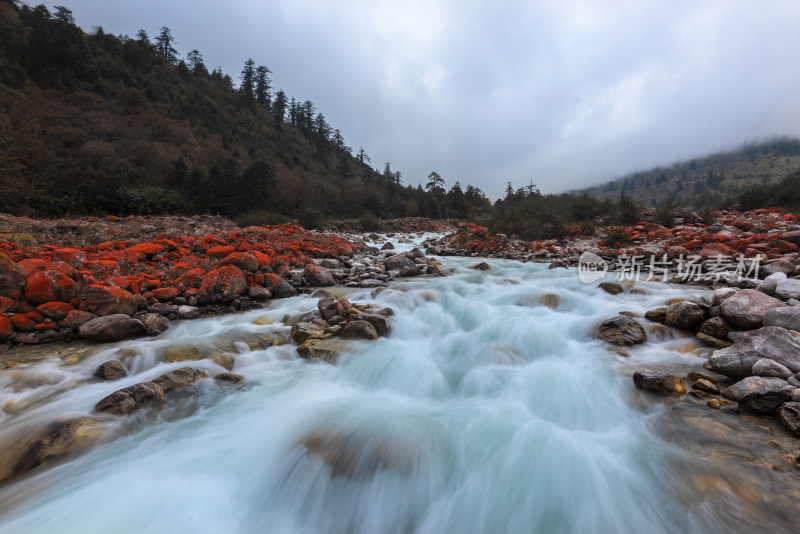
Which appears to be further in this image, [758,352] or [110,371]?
[110,371]

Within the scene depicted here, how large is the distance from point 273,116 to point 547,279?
5953cm

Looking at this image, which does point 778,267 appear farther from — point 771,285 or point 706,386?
point 706,386

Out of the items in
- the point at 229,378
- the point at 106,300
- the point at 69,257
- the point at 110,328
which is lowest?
the point at 229,378

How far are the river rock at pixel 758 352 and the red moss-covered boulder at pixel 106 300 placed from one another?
28.4 ft

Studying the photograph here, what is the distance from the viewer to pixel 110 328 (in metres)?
4.62

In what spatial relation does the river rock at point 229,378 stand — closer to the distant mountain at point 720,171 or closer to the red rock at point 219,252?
the red rock at point 219,252

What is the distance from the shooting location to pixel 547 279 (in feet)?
28.2

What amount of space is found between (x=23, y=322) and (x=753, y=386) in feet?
30.5

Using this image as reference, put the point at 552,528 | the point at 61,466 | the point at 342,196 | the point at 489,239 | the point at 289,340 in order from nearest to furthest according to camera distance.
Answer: the point at 552,528
the point at 61,466
the point at 289,340
the point at 489,239
the point at 342,196

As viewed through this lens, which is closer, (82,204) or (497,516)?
(497,516)

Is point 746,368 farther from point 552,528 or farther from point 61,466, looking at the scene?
point 61,466

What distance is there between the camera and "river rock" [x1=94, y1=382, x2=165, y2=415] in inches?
126

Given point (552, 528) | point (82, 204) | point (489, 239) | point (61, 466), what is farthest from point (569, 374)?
point (82, 204)

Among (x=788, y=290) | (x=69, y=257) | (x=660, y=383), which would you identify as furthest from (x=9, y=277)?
(x=788, y=290)
